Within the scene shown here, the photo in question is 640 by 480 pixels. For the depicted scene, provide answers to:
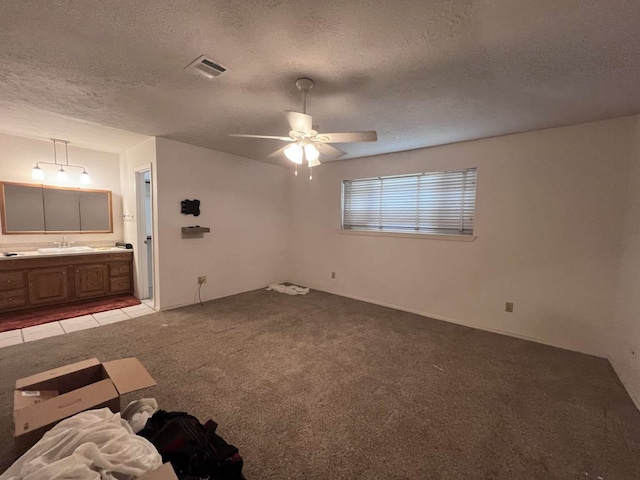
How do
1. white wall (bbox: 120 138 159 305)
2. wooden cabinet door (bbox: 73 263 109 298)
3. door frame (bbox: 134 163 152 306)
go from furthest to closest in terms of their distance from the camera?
door frame (bbox: 134 163 152 306)
wooden cabinet door (bbox: 73 263 109 298)
white wall (bbox: 120 138 159 305)

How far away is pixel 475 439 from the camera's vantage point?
169 centimetres

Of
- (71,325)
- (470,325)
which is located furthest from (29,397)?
(470,325)

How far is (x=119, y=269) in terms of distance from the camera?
4281 mm

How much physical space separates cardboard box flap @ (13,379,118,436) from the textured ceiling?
2022 millimetres

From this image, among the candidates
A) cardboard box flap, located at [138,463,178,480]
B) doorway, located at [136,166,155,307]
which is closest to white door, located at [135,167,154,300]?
doorway, located at [136,166,155,307]

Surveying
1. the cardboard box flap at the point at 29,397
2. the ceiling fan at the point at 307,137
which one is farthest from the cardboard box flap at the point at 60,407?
the ceiling fan at the point at 307,137

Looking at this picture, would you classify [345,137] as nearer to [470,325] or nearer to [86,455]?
[86,455]

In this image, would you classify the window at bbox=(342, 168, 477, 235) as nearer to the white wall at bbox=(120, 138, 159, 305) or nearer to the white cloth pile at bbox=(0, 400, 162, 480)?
the white wall at bbox=(120, 138, 159, 305)

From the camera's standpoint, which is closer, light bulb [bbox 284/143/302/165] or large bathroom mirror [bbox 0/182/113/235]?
light bulb [bbox 284/143/302/165]

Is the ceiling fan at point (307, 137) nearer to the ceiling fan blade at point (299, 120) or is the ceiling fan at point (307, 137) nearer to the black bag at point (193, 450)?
the ceiling fan blade at point (299, 120)

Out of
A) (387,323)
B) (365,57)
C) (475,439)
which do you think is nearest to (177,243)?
(387,323)

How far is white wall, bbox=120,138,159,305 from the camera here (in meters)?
3.66

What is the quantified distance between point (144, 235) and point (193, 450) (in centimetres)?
379

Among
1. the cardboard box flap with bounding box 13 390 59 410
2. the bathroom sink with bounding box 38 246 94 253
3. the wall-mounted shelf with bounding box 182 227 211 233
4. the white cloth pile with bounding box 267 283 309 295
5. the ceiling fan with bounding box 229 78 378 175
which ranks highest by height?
the ceiling fan with bounding box 229 78 378 175
